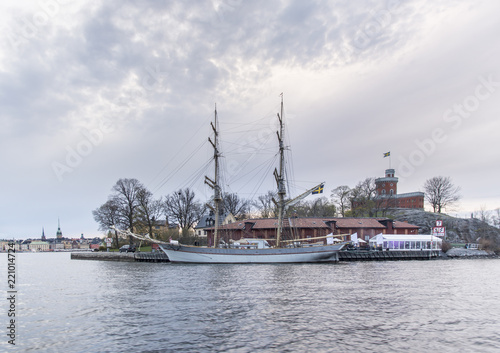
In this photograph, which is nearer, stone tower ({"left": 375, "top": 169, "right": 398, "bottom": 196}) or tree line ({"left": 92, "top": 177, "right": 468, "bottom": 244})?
tree line ({"left": 92, "top": 177, "right": 468, "bottom": 244})

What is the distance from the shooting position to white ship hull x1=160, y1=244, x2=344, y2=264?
175 ft

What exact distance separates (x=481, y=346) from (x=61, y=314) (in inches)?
756

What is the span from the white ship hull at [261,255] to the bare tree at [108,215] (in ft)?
118

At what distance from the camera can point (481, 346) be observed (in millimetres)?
14188

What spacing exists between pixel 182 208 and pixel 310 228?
141 feet

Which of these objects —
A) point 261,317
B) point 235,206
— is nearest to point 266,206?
point 235,206

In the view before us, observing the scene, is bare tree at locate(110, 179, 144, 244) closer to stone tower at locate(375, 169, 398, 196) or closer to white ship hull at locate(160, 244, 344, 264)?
white ship hull at locate(160, 244, 344, 264)

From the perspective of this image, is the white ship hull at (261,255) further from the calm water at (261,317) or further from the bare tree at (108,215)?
the bare tree at (108,215)


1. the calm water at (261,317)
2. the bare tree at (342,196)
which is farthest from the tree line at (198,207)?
the calm water at (261,317)

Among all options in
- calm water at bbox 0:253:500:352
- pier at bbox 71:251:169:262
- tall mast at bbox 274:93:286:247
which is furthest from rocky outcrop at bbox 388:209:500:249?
calm water at bbox 0:253:500:352

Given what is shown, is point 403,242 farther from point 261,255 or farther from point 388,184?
point 388,184

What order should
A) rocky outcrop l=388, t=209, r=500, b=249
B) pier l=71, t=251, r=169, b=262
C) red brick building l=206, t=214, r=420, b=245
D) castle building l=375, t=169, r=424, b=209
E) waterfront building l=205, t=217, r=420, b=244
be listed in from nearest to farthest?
pier l=71, t=251, r=169, b=262
red brick building l=206, t=214, r=420, b=245
waterfront building l=205, t=217, r=420, b=244
rocky outcrop l=388, t=209, r=500, b=249
castle building l=375, t=169, r=424, b=209

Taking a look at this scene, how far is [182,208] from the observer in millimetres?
104438

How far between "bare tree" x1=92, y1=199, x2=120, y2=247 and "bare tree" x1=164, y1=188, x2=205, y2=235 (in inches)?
636
